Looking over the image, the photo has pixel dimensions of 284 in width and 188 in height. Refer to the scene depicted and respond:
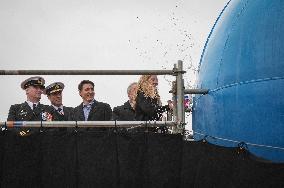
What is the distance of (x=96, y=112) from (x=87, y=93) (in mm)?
369

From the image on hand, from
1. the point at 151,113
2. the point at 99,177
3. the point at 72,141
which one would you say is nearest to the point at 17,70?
the point at 72,141

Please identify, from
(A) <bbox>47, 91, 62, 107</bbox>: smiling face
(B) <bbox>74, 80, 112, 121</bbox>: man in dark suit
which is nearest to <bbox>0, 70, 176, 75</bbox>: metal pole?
(B) <bbox>74, 80, 112, 121</bbox>: man in dark suit

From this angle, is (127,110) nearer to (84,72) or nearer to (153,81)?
(153,81)

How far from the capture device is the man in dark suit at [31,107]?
525 cm

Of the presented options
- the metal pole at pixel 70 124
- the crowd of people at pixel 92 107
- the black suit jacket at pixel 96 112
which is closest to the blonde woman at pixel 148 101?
the crowd of people at pixel 92 107

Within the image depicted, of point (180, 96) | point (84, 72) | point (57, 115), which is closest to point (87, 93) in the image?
point (57, 115)

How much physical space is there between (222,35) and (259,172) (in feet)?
9.77

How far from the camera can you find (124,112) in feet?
19.3

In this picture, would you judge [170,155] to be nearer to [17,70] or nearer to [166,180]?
[166,180]

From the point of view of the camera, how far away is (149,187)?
3707 mm

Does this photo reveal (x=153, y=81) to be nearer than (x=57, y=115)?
Yes

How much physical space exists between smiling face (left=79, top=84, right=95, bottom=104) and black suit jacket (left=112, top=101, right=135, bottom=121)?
588mm

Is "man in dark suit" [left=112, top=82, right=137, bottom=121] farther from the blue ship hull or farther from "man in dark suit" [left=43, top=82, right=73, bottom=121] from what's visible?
the blue ship hull

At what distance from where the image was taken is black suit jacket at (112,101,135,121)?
5.80 meters
